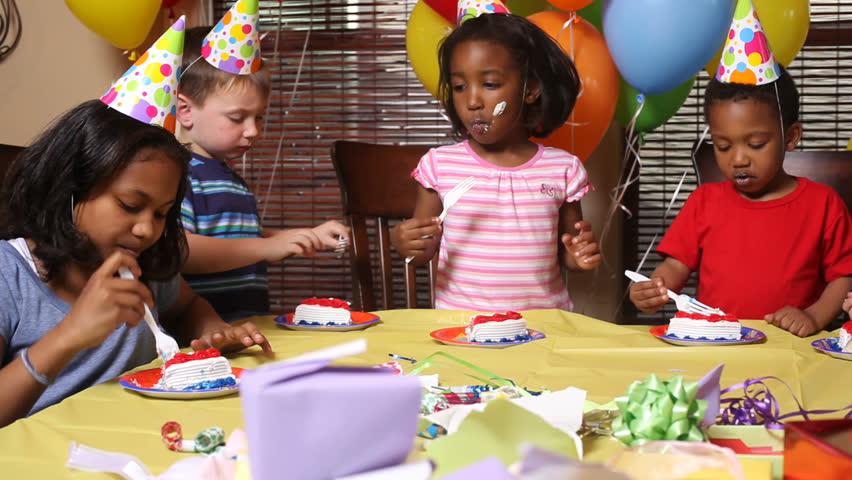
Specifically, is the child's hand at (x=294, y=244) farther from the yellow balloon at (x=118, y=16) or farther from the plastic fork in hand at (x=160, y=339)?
the yellow balloon at (x=118, y=16)

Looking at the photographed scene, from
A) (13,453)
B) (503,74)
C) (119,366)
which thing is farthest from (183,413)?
(503,74)

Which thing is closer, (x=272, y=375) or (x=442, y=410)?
(x=272, y=375)

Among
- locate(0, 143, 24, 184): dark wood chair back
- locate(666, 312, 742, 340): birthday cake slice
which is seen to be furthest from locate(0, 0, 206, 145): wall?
locate(666, 312, 742, 340): birthday cake slice

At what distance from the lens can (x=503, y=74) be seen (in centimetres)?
179

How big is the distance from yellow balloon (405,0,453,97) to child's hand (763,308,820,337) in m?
1.06

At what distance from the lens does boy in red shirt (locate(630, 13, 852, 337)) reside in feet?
5.57

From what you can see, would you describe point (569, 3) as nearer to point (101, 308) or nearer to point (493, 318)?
point (493, 318)

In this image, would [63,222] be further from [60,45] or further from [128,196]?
[60,45]

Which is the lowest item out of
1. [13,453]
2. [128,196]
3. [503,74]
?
[13,453]

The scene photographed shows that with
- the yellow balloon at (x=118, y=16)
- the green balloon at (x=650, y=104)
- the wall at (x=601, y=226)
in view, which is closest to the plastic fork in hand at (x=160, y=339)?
the yellow balloon at (x=118, y=16)

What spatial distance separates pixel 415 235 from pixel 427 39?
72 cm

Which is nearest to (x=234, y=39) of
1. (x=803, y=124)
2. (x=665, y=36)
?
(x=665, y=36)

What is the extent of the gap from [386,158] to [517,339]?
38.0 inches

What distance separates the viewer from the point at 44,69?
262cm
